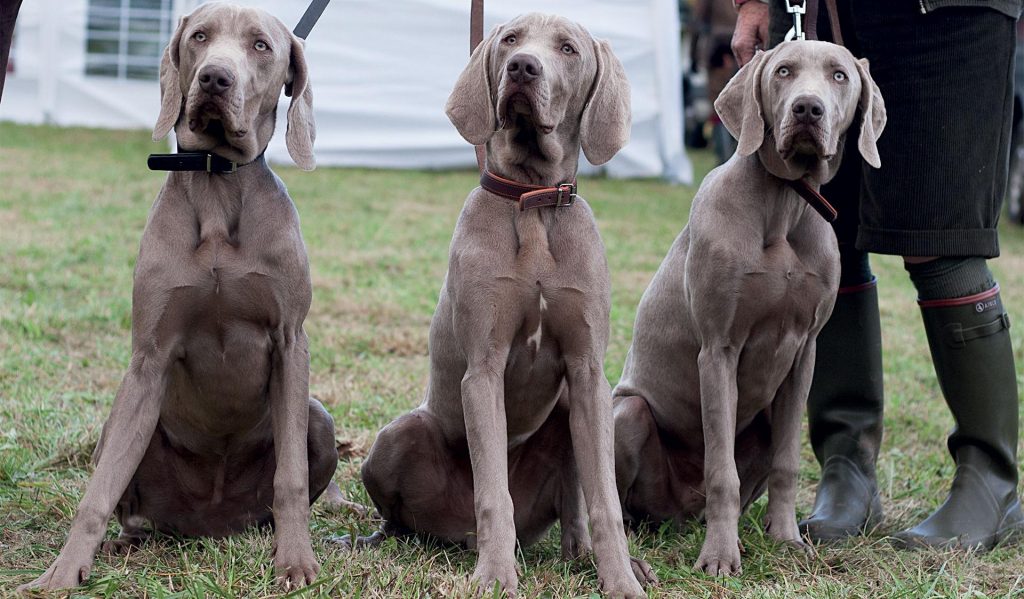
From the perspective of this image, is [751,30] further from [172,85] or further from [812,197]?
[172,85]

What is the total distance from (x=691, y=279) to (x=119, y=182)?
8.31 m

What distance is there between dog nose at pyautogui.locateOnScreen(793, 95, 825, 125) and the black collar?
148 centimetres

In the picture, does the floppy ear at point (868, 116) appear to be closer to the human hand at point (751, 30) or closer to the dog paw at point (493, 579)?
the human hand at point (751, 30)

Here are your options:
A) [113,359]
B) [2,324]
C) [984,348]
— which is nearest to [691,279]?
[984,348]

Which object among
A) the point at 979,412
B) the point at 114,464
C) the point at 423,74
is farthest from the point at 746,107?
the point at 423,74

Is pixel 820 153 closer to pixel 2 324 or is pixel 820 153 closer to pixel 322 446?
pixel 322 446

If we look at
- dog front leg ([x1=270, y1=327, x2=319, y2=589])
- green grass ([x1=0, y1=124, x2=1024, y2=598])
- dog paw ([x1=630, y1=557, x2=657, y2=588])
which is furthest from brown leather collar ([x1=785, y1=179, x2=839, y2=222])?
dog front leg ([x1=270, y1=327, x2=319, y2=589])

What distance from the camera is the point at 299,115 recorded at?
3.05 metres

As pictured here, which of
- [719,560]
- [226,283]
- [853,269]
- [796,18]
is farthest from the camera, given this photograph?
[853,269]

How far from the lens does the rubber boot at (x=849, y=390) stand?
383cm

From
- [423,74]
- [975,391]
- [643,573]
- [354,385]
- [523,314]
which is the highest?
[423,74]

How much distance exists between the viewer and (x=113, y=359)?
16.6 feet

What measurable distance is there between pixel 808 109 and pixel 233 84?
149 cm

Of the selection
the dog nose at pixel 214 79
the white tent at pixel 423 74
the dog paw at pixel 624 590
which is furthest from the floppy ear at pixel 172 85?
the white tent at pixel 423 74
